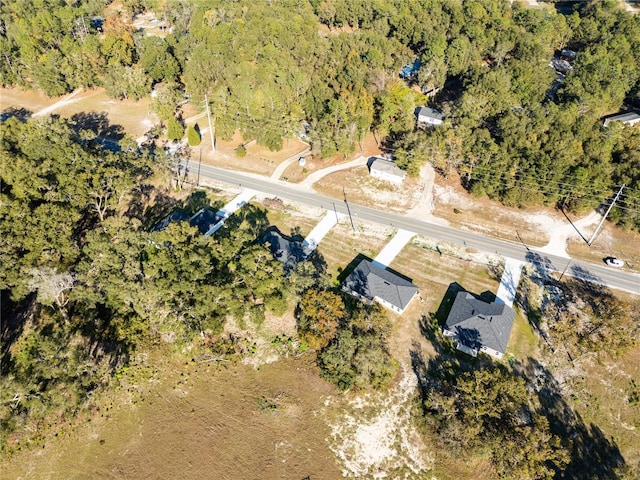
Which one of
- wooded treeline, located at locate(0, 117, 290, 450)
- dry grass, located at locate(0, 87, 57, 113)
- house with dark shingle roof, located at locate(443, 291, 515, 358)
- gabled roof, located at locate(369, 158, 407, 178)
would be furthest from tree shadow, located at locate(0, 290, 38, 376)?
dry grass, located at locate(0, 87, 57, 113)

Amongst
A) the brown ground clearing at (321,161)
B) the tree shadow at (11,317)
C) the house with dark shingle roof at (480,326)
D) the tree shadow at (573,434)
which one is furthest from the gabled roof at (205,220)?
the tree shadow at (573,434)

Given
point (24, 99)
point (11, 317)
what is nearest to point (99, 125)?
point (24, 99)

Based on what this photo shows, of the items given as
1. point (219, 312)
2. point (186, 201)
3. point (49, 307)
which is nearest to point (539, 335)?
point (219, 312)

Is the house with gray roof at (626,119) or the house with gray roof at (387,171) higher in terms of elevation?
the house with gray roof at (626,119)

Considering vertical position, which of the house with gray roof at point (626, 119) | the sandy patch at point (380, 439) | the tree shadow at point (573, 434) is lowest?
the sandy patch at point (380, 439)

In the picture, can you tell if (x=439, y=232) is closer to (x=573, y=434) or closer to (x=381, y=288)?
(x=381, y=288)

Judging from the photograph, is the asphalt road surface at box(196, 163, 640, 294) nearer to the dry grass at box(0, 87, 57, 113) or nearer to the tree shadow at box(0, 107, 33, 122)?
the tree shadow at box(0, 107, 33, 122)

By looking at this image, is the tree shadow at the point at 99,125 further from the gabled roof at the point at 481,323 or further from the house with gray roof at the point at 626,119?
the house with gray roof at the point at 626,119
